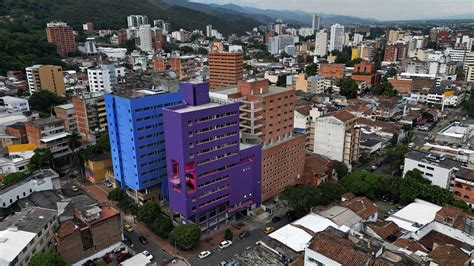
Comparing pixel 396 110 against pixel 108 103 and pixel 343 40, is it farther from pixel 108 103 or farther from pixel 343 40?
pixel 343 40

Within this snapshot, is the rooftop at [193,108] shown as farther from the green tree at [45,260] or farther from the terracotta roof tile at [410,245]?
the terracotta roof tile at [410,245]

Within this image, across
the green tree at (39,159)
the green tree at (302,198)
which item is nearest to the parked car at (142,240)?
the green tree at (302,198)

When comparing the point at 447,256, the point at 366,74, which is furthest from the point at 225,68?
the point at 447,256

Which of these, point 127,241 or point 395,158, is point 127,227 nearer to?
point 127,241

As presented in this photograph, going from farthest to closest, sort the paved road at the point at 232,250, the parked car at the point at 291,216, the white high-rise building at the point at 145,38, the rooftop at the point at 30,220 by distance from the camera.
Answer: the white high-rise building at the point at 145,38 → the parked car at the point at 291,216 → the paved road at the point at 232,250 → the rooftop at the point at 30,220

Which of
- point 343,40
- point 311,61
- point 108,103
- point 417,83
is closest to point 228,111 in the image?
point 108,103

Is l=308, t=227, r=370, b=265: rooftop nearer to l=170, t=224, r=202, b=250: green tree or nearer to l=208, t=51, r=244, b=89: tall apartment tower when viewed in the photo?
l=170, t=224, r=202, b=250: green tree
